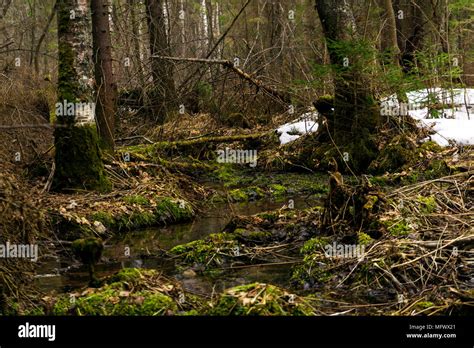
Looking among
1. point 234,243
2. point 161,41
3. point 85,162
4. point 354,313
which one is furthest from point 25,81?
point 354,313

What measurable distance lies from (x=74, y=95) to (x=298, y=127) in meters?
6.49

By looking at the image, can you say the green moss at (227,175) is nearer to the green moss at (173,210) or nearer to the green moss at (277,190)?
the green moss at (277,190)

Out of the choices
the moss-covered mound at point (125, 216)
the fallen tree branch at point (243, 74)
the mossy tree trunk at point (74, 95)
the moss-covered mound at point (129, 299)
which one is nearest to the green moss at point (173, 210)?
the moss-covered mound at point (125, 216)

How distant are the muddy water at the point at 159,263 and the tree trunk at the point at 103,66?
3005mm

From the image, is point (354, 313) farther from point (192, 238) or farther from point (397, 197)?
point (192, 238)

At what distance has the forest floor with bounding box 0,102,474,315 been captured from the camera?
490 cm

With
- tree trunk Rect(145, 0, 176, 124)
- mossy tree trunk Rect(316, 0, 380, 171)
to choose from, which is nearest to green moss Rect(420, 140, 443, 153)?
mossy tree trunk Rect(316, 0, 380, 171)

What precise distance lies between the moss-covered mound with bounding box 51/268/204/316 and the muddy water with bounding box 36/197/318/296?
380 millimetres

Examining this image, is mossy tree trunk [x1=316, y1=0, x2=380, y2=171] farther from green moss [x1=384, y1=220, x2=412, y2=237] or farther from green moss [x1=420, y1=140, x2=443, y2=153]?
green moss [x1=384, y1=220, x2=412, y2=237]

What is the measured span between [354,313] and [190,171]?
730 centimetres

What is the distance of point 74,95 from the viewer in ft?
29.3

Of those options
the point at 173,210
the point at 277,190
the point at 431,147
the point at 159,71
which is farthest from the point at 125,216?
the point at 431,147

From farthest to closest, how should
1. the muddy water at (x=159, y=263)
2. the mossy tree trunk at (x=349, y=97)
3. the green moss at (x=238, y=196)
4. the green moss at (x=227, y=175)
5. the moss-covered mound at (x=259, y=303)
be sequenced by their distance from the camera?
the green moss at (x=227, y=175)
the mossy tree trunk at (x=349, y=97)
the green moss at (x=238, y=196)
the muddy water at (x=159, y=263)
the moss-covered mound at (x=259, y=303)

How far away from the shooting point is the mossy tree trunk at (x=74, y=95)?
29.1ft
